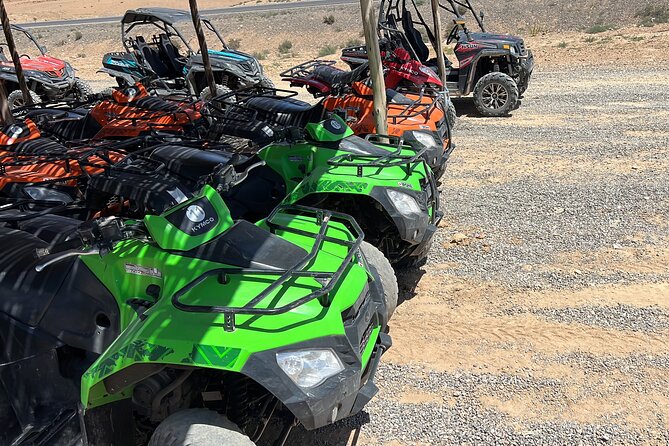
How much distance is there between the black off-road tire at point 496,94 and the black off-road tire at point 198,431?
1016 cm

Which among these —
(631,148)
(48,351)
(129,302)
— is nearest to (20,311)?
(48,351)

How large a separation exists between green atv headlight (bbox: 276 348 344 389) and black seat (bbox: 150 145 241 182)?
2841 millimetres

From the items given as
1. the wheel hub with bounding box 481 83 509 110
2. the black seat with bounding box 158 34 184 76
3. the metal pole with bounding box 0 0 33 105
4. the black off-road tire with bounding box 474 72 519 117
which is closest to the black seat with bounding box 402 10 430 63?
the black off-road tire with bounding box 474 72 519 117

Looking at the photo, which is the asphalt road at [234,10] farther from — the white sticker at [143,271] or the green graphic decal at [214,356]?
the green graphic decal at [214,356]

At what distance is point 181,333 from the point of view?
279 cm

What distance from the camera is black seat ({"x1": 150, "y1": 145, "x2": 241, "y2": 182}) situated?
5.42 metres

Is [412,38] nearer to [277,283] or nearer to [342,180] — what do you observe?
[342,180]

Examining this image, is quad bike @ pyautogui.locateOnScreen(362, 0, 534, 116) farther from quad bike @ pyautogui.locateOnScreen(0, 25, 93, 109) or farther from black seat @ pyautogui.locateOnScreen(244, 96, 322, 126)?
quad bike @ pyautogui.locateOnScreen(0, 25, 93, 109)

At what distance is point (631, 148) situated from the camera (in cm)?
946

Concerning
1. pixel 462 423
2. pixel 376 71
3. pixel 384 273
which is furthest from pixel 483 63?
pixel 462 423

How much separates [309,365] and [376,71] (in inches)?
206

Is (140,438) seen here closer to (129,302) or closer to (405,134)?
(129,302)

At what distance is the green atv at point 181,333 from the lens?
274 cm

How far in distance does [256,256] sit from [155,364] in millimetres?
Result: 717
